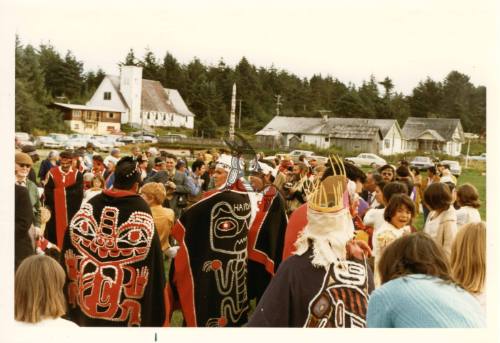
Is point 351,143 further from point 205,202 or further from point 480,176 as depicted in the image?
point 205,202

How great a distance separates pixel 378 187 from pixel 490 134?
172 cm

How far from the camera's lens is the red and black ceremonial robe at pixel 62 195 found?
7.56m

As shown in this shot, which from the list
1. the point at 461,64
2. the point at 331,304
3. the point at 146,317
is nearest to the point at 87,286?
the point at 146,317

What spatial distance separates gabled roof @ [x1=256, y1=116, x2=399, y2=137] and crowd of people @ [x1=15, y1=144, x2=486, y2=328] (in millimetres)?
1812

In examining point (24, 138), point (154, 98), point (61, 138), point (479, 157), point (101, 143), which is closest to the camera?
point (479, 157)

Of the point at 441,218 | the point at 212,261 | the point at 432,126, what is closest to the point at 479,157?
the point at 441,218

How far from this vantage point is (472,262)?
4.09 meters

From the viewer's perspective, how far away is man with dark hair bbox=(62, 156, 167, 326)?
496cm

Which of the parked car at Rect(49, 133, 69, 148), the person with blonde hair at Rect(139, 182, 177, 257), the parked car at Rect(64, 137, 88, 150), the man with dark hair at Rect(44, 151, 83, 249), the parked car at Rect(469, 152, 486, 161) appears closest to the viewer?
the parked car at Rect(469, 152, 486, 161)

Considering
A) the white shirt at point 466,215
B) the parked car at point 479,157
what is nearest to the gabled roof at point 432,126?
the parked car at point 479,157

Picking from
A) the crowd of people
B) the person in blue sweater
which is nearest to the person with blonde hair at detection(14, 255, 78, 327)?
the crowd of people

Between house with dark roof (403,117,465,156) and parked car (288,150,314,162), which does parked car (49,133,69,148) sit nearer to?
parked car (288,150,314,162)

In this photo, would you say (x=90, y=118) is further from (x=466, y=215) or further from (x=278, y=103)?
(x=466, y=215)

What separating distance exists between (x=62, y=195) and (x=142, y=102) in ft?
12.3
